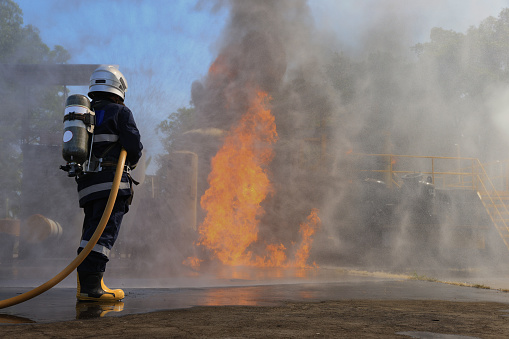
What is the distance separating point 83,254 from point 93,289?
34cm

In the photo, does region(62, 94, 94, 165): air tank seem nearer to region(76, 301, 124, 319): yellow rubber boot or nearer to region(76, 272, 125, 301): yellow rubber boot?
region(76, 272, 125, 301): yellow rubber boot

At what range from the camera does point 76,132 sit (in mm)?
4137

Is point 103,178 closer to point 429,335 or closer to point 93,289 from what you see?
point 93,289

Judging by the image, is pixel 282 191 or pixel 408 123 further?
pixel 408 123

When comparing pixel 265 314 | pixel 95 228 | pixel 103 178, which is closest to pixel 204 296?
pixel 95 228

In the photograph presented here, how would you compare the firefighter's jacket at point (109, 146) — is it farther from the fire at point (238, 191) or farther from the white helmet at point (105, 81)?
the fire at point (238, 191)

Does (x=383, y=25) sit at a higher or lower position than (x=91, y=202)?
higher

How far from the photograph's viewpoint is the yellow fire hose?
367cm

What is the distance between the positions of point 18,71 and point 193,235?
7.65m

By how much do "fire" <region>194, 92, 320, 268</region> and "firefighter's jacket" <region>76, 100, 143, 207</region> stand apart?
620cm

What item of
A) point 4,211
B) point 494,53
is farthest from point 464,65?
point 4,211

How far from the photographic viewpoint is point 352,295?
16.3ft

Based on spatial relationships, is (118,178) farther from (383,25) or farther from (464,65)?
(464,65)

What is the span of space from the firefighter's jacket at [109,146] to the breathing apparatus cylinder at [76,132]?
0.35 ft
